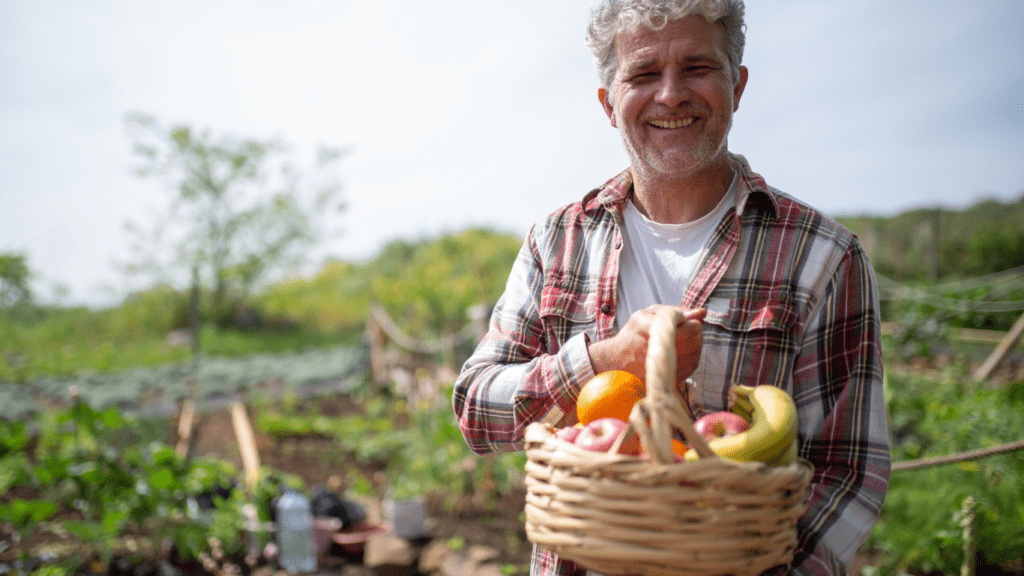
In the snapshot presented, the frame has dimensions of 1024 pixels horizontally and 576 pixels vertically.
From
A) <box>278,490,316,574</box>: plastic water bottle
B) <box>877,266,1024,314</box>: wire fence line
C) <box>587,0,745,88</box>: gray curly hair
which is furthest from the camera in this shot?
<box>877,266,1024,314</box>: wire fence line

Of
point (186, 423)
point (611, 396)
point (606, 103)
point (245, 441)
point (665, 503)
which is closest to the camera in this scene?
point (665, 503)

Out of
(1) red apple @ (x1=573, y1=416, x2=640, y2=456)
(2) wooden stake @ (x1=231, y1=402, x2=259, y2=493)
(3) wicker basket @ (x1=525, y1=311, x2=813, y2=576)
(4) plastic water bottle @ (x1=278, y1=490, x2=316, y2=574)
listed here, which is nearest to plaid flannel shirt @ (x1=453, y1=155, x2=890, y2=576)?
(1) red apple @ (x1=573, y1=416, x2=640, y2=456)

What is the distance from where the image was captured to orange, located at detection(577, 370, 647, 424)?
1049 millimetres

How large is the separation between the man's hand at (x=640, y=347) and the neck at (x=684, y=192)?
1.26 feet

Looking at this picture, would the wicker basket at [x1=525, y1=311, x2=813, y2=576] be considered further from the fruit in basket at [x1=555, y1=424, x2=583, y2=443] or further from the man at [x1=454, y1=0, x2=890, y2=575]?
the man at [x1=454, y1=0, x2=890, y2=575]

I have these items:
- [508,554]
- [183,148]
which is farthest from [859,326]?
[183,148]

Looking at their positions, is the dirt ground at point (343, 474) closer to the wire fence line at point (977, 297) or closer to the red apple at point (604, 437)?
the red apple at point (604, 437)

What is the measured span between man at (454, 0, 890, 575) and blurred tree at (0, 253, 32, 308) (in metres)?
6.89

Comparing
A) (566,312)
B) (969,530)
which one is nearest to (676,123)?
(566,312)

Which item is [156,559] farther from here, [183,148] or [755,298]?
[183,148]

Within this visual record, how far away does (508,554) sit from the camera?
3.54m

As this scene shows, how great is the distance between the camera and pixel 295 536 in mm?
3645

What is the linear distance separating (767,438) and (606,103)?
92 centimetres

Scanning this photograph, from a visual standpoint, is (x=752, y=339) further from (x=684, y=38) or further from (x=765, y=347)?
(x=684, y=38)
